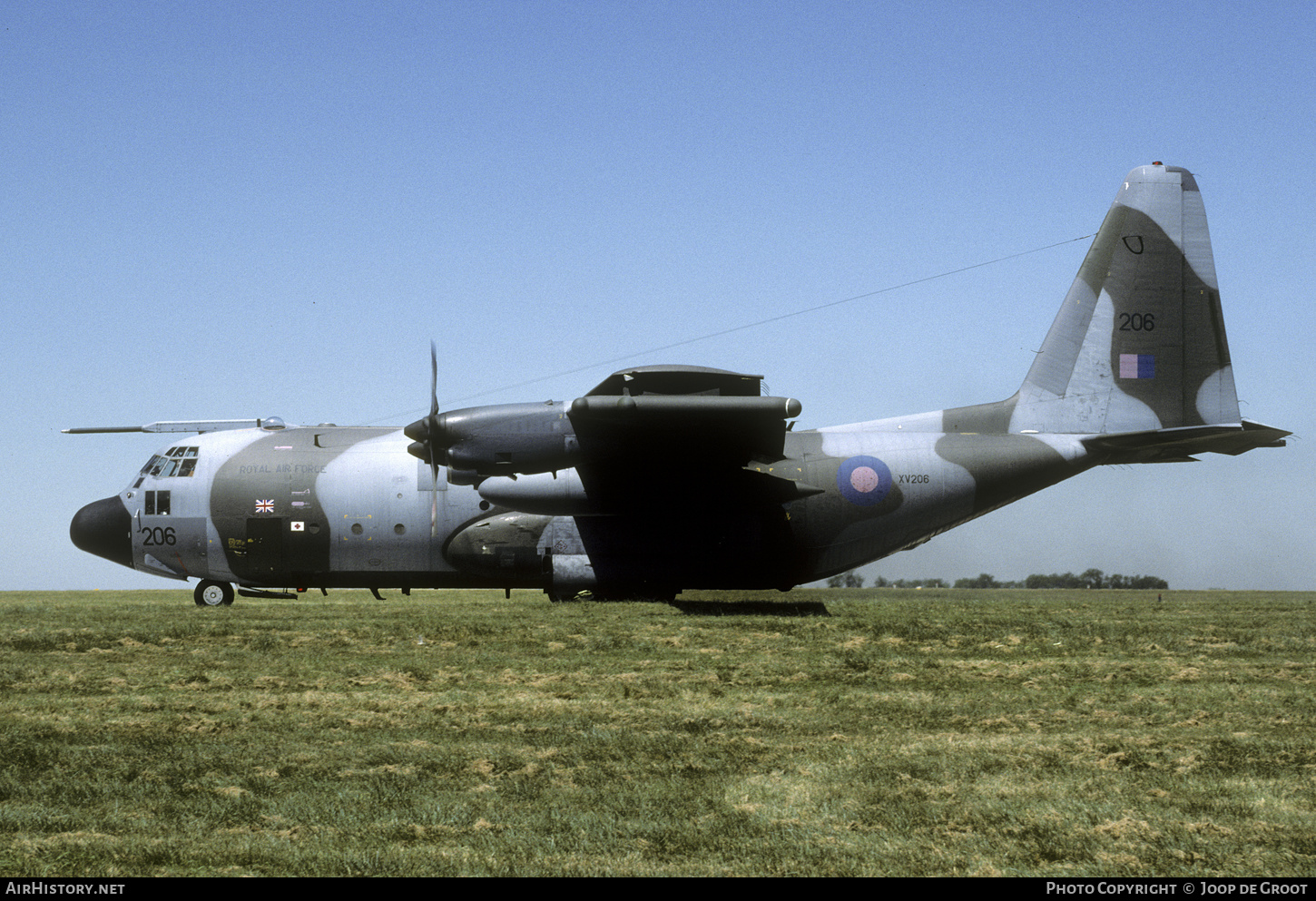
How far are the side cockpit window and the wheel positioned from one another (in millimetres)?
2605

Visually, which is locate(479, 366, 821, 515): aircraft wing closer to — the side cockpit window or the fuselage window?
the side cockpit window

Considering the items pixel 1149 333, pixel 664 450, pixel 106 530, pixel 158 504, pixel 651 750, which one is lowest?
pixel 651 750

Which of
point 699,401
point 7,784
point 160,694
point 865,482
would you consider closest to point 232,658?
point 160,694

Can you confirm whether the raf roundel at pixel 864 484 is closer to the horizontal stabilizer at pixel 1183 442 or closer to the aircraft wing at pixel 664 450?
the aircraft wing at pixel 664 450

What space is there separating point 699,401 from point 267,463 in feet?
34.1

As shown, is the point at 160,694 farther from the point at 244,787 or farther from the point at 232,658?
the point at 244,787

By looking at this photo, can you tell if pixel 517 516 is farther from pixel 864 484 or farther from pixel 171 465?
pixel 171 465

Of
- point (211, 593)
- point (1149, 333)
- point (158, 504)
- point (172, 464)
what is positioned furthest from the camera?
point (211, 593)

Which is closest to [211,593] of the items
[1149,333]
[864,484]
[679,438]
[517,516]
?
[517,516]

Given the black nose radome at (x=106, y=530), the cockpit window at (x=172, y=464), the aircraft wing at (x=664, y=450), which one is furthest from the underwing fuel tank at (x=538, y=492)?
the black nose radome at (x=106, y=530)

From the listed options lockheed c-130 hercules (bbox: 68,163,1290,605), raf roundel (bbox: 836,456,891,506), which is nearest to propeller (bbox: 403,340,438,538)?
lockheed c-130 hercules (bbox: 68,163,1290,605)

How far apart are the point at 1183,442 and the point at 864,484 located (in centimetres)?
707

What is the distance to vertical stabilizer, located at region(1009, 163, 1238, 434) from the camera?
23609 millimetres

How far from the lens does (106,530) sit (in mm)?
24016
